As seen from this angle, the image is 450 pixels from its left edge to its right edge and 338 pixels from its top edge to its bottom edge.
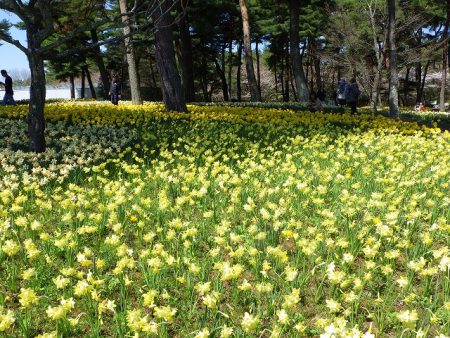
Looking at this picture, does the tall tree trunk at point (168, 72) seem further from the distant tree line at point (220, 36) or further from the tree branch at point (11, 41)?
the tree branch at point (11, 41)

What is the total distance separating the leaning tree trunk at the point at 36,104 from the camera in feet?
23.4

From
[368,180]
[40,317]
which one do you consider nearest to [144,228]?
[40,317]

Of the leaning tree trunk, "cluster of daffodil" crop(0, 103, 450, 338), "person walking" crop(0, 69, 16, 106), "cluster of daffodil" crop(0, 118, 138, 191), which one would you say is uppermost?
"person walking" crop(0, 69, 16, 106)

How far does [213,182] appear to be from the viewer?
18.3ft

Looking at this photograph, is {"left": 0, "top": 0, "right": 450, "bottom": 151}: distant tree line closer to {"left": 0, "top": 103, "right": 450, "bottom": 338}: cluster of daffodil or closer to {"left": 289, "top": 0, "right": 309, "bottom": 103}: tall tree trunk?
{"left": 289, "top": 0, "right": 309, "bottom": 103}: tall tree trunk

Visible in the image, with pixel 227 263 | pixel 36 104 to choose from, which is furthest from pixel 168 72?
pixel 227 263

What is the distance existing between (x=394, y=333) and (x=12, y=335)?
256 cm

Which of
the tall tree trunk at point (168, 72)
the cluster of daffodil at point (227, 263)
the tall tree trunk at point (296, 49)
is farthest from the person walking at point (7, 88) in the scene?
the tall tree trunk at point (296, 49)

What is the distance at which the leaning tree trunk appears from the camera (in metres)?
7.13

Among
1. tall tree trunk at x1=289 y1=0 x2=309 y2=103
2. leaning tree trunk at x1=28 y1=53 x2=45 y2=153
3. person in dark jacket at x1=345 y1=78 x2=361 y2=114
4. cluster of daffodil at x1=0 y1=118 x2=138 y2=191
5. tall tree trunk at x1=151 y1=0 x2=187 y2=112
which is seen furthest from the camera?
tall tree trunk at x1=289 y1=0 x2=309 y2=103

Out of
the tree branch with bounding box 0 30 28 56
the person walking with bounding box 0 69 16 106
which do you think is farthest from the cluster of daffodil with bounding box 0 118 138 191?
the person walking with bounding box 0 69 16 106

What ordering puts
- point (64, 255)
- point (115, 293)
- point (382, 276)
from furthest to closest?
point (64, 255), point (382, 276), point (115, 293)

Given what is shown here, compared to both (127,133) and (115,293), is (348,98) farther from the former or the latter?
(115,293)

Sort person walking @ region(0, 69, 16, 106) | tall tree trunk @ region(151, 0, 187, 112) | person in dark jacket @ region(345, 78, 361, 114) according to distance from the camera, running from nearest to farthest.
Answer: tall tree trunk @ region(151, 0, 187, 112) < person in dark jacket @ region(345, 78, 361, 114) < person walking @ region(0, 69, 16, 106)
